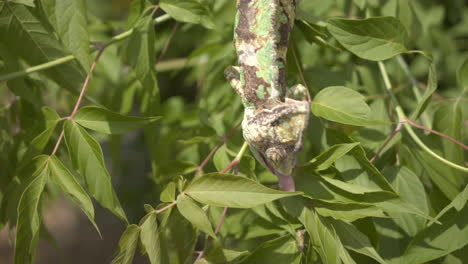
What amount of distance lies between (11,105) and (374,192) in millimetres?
1247

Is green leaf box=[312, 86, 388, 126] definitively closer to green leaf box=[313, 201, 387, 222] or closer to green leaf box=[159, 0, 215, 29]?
green leaf box=[313, 201, 387, 222]

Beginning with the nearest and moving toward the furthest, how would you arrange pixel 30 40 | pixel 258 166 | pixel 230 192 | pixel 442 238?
pixel 230 192 < pixel 442 238 < pixel 30 40 < pixel 258 166

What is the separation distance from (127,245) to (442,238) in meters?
0.76

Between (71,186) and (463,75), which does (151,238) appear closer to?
(71,186)

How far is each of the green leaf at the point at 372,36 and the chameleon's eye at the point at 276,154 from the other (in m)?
0.33

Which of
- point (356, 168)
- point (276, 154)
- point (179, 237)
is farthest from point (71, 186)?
point (356, 168)

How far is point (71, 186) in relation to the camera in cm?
104

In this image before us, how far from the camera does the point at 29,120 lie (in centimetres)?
139

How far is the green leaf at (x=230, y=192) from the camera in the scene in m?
0.91

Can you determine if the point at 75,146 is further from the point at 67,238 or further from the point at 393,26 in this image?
the point at 67,238

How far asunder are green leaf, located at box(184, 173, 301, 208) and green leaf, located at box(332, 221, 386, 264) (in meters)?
0.21

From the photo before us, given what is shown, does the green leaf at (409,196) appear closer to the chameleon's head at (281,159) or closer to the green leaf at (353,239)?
the green leaf at (353,239)

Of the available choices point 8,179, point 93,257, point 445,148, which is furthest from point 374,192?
point 93,257

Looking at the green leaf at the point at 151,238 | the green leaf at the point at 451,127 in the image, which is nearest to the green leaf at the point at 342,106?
the green leaf at the point at 451,127
